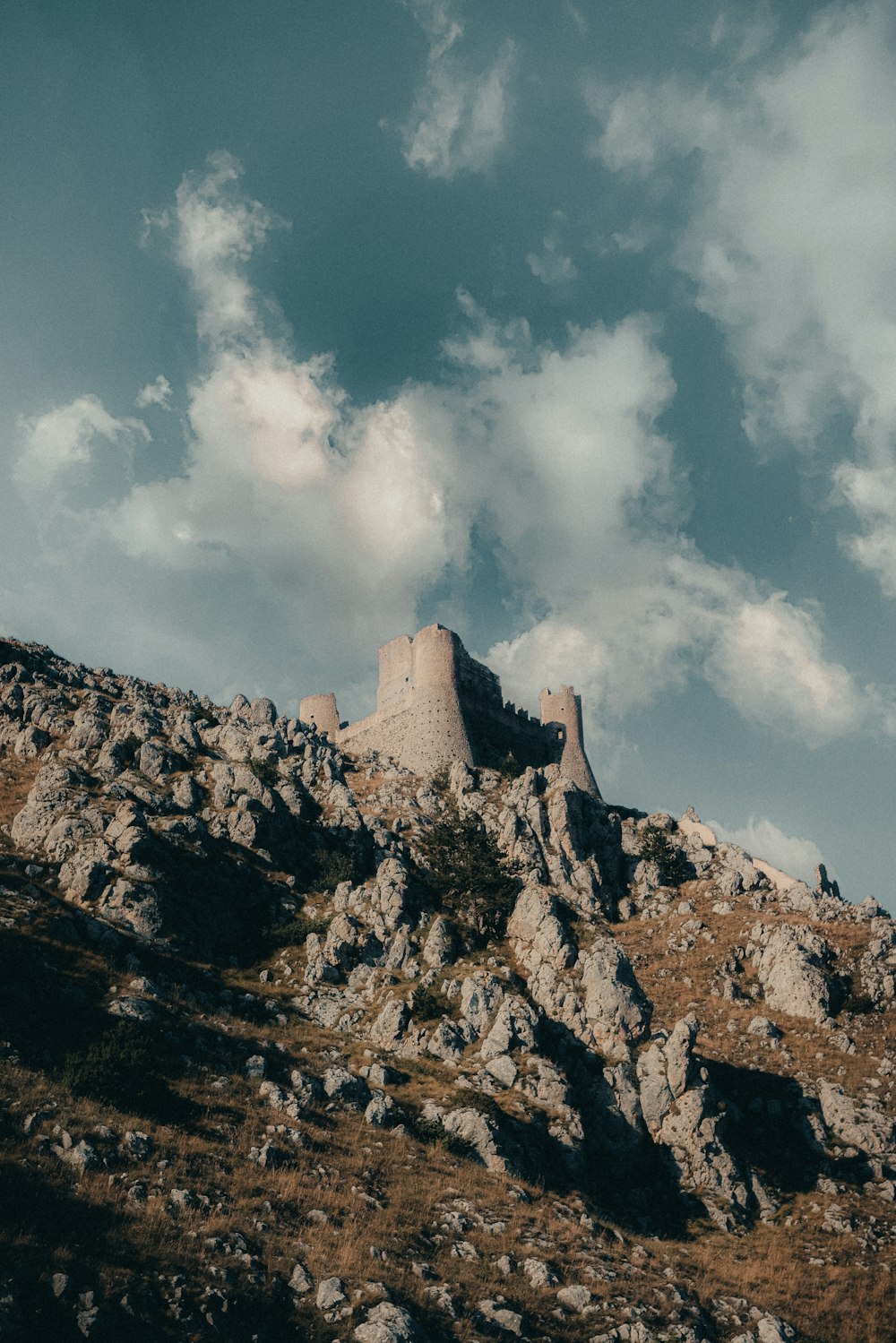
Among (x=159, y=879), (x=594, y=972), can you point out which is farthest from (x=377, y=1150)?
Answer: (x=159, y=879)

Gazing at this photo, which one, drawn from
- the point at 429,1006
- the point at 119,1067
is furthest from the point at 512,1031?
the point at 119,1067

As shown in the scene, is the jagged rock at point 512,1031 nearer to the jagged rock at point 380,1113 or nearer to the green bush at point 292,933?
the jagged rock at point 380,1113

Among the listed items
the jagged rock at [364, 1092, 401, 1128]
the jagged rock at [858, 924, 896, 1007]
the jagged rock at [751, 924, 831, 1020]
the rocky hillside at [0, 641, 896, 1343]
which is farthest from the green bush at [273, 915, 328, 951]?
the jagged rock at [858, 924, 896, 1007]

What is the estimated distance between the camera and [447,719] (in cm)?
7850

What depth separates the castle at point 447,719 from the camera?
7769cm

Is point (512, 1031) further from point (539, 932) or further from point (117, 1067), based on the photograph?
point (117, 1067)

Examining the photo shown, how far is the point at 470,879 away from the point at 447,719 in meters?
34.7

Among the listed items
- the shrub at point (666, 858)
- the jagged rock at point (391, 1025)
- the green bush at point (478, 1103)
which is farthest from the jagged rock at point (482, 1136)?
the shrub at point (666, 858)

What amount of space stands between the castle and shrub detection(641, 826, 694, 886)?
58.7 ft

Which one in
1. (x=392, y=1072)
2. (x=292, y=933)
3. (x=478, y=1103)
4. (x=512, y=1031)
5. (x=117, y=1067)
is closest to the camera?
(x=117, y=1067)

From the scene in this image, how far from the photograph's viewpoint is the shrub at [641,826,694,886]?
61.9m

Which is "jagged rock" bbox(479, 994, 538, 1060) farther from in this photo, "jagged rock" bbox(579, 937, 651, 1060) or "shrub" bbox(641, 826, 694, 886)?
"shrub" bbox(641, 826, 694, 886)

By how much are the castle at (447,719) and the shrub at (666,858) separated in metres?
17.9

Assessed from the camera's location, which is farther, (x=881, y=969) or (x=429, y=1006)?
(x=881, y=969)
